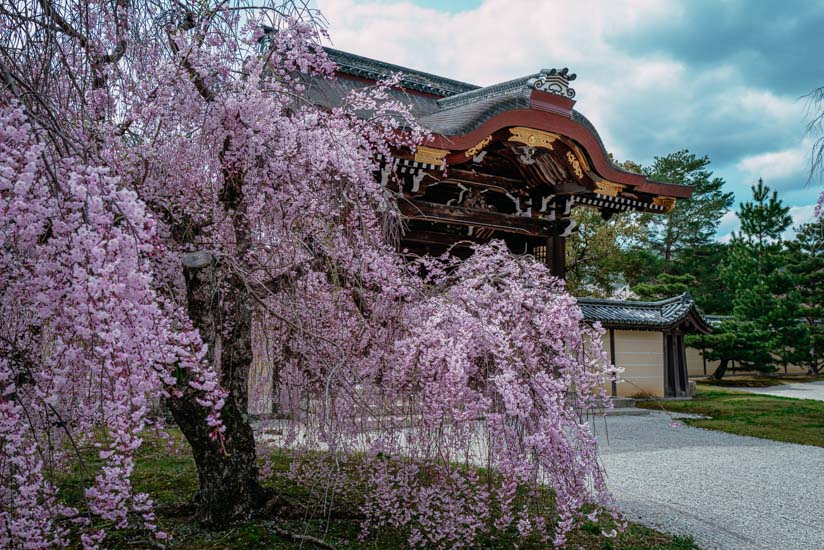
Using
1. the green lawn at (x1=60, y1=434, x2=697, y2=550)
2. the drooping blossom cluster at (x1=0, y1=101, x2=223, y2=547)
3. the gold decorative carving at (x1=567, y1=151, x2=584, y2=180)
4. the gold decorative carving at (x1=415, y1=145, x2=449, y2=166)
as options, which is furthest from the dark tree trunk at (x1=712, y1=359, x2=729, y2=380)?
the drooping blossom cluster at (x1=0, y1=101, x2=223, y2=547)

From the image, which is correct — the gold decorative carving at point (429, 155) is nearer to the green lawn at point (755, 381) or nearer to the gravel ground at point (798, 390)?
the gravel ground at point (798, 390)

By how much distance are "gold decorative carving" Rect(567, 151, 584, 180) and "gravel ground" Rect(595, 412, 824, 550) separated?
4.37m

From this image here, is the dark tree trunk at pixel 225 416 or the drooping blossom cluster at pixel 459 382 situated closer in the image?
the drooping blossom cluster at pixel 459 382

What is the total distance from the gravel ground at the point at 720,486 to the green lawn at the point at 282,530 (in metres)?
0.61

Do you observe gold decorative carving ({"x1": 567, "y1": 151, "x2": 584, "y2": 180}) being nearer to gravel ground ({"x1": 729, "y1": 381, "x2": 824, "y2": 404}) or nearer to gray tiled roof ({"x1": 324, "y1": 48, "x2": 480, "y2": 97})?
gray tiled roof ({"x1": 324, "y1": 48, "x2": 480, "y2": 97})

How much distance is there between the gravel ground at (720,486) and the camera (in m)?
5.13

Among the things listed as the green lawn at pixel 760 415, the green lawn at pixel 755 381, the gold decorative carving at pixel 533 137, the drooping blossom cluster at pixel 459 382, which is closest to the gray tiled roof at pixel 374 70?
the gold decorative carving at pixel 533 137

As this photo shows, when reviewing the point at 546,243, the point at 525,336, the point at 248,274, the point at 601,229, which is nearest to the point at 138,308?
the point at 248,274

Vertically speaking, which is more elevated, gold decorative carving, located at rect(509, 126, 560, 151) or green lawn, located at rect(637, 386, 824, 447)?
gold decorative carving, located at rect(509, 126, 560, 151)

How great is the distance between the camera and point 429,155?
26.1 feet

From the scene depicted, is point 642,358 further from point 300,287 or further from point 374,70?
point 300,287

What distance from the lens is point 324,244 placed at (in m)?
4.13

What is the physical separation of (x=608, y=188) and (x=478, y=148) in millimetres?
2872

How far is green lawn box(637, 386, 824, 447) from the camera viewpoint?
10203 millimetres
